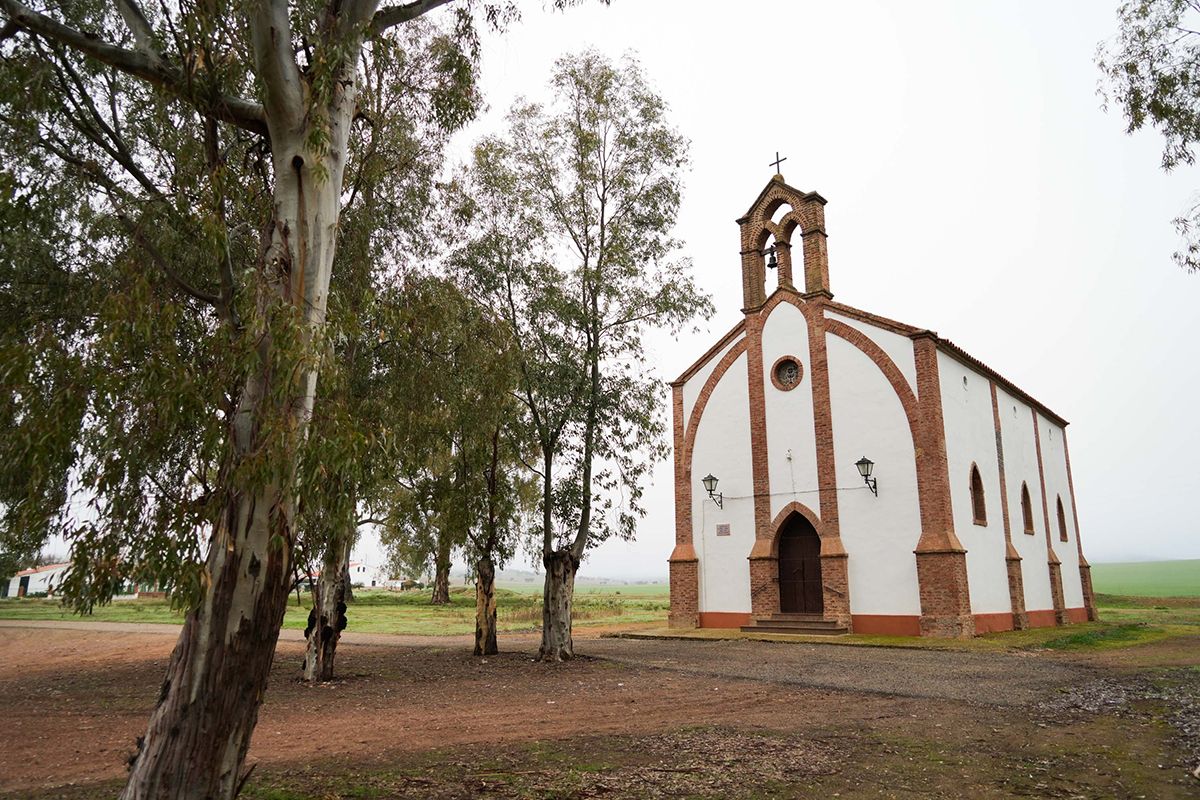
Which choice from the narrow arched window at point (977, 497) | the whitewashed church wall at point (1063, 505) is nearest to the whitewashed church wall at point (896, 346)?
the narrow arched window at point (977, 497)

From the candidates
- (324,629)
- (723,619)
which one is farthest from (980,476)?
(324,629)

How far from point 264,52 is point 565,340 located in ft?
34.9

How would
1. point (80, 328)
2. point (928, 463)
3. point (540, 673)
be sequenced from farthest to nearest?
point (928, 463) → point (540, 673) → point (80, 328)

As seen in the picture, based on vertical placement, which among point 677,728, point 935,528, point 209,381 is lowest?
point 677,728

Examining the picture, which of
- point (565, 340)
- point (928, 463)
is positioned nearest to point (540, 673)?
point (565, 340)

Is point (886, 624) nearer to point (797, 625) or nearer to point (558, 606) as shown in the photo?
point (797, 625)

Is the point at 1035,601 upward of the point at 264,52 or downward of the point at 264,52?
downward

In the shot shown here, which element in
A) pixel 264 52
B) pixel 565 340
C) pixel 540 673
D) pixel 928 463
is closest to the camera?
pixel 264 52

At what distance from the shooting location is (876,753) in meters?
7.15

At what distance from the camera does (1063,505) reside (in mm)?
30844

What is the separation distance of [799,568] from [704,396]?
6.37 m

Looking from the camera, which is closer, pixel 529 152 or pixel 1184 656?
pixel 1184 656

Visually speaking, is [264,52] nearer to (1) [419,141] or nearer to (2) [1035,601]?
(1) [419,141]

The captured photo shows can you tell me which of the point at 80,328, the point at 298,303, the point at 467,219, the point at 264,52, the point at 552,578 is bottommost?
the point at 552,578
